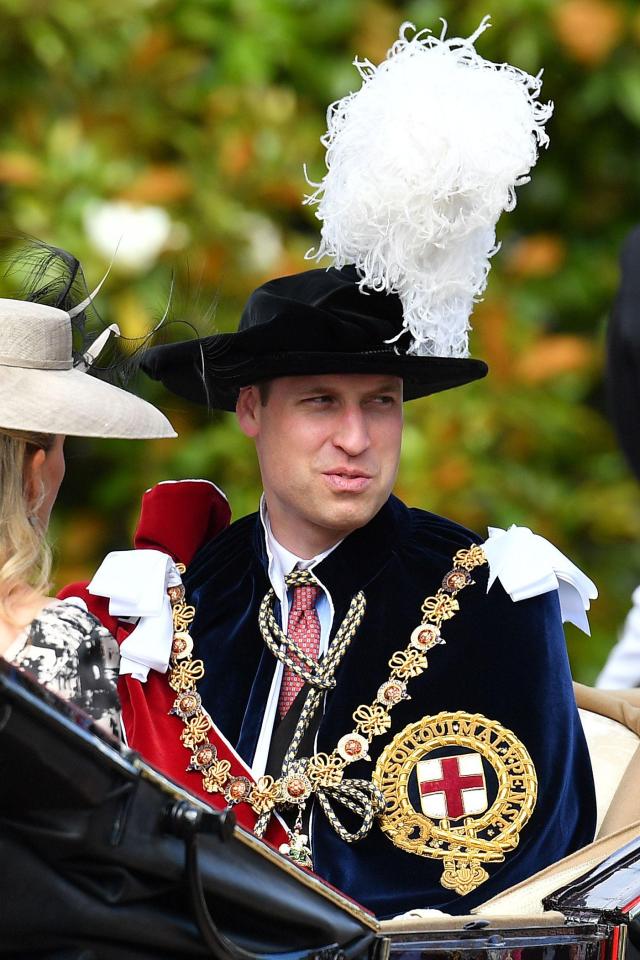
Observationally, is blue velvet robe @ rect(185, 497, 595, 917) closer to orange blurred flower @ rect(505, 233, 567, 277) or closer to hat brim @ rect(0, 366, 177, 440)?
hat brim @ rect(0, 366, 177, 440)

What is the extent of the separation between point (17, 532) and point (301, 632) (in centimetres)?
66

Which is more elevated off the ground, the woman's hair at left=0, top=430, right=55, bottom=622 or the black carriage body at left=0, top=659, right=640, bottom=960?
the woman's hair at left=0, top=430, right=55, bottom=622

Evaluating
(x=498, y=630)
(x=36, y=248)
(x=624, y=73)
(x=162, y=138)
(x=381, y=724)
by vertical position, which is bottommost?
(x=381, y=724)

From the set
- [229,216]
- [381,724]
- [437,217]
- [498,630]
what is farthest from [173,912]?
[229,216]

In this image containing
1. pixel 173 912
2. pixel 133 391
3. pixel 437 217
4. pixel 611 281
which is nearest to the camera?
pixel 173 912

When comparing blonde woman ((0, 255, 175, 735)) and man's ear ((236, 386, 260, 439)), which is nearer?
blonde woman ((0, 255, 175, 735))

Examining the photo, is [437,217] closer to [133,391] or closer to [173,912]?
[133,391]

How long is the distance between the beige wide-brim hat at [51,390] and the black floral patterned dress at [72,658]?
0.93ft

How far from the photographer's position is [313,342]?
103 inches

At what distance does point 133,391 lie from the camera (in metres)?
2.72

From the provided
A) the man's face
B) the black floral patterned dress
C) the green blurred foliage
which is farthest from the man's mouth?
the green blurred foliage

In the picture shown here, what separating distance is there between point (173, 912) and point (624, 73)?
365 cm

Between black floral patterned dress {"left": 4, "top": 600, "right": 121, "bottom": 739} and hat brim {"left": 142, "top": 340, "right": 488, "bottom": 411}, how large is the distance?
56cm

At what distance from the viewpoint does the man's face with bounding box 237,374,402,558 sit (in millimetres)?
2646
